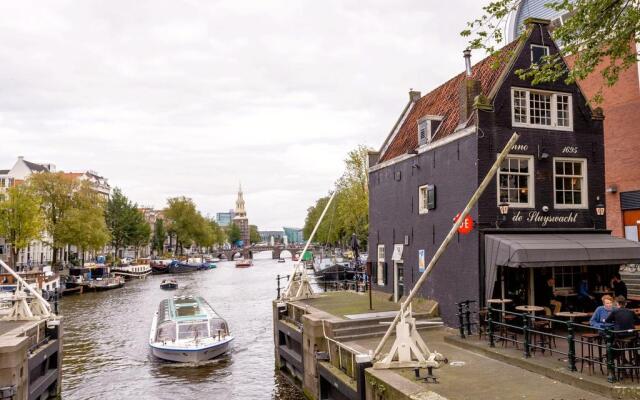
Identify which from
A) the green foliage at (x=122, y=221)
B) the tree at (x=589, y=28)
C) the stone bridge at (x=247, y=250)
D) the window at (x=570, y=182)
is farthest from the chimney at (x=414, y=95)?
the stone bridge at (x=247, y=250)

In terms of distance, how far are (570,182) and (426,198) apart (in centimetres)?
530

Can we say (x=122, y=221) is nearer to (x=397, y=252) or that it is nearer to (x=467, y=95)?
(x=397, y=252)

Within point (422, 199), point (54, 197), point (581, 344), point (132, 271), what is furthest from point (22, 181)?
point (581, 344)

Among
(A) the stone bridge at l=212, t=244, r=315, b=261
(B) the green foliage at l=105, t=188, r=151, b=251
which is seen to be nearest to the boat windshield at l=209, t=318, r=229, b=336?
(B) the green foliage at l=105, t=188, r=151, b=251

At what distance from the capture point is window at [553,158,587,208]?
18.7 metres

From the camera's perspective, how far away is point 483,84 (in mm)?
20344

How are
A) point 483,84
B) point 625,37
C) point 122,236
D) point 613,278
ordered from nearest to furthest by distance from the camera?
point 625,37
point 613,278
point 483,84
point 122,236

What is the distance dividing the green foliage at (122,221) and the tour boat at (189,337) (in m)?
63.1

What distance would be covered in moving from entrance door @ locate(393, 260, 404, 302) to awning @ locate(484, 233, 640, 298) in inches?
263

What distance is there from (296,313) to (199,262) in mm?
85478

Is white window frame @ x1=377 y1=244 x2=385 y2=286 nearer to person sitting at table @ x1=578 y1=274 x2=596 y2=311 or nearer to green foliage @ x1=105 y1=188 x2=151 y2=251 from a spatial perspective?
person sitting at table @ x1=578 y1=274 x2=596 y2=311

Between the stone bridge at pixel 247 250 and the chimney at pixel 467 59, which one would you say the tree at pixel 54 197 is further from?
the stone bridge at pixel 247 250

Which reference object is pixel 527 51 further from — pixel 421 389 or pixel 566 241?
pixel 421 389

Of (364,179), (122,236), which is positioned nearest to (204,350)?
(364,179)
